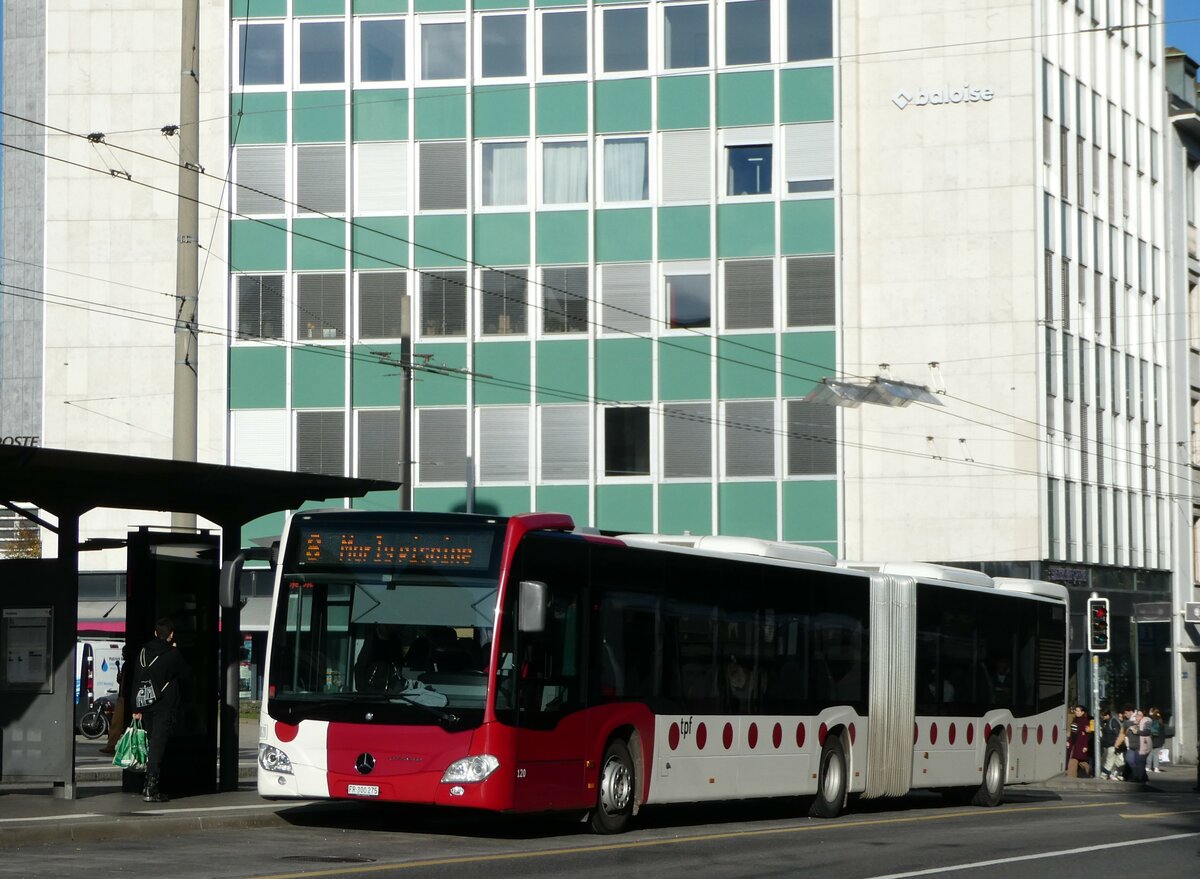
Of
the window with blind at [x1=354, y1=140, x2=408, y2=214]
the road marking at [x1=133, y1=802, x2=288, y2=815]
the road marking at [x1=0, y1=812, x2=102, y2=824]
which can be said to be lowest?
the road marking at [x1=133, y1=802, x2=288, y2=815]

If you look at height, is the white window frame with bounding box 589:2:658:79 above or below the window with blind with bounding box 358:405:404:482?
above

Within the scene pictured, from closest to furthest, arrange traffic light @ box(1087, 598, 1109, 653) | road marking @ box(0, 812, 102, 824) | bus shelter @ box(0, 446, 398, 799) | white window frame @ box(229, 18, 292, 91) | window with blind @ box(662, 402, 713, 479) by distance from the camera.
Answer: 1. road marking @ box(0, 812, 102, 824)
2. bus shelter @ box(0, 446, 398, 799)
3. traffic light @ box(1087, 598, 1109, 653)
4. window with blind @ box(662, 402, 713, 479)
5. white window frame @ box(229, 18, 292, 91)

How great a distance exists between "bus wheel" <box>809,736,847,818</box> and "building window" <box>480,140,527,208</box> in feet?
95.4

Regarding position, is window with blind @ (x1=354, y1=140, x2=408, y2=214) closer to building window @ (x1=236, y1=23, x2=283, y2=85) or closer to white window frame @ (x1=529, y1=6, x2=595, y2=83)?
building window @ (x1=236, y1=23, x2=283, y2=85)

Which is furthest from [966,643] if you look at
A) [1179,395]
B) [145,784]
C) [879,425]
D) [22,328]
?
[22,328]

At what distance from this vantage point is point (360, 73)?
163 ft

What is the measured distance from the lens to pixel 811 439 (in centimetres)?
4828

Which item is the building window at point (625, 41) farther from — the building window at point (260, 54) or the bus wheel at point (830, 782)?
the bus wheel at point (830, 782)

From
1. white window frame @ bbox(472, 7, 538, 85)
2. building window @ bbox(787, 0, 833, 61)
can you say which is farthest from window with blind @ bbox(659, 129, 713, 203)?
white window frame @ bbox(472, 7, 538, 85)

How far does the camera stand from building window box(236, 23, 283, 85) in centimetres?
4988

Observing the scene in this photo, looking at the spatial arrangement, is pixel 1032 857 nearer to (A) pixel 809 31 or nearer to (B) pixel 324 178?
(A) pixel 809 31

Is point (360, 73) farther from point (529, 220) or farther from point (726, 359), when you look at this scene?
point (726, 359)

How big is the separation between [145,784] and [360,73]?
1338 inches

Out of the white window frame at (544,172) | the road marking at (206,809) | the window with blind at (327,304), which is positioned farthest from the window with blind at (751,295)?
the road marking at (206,809)
